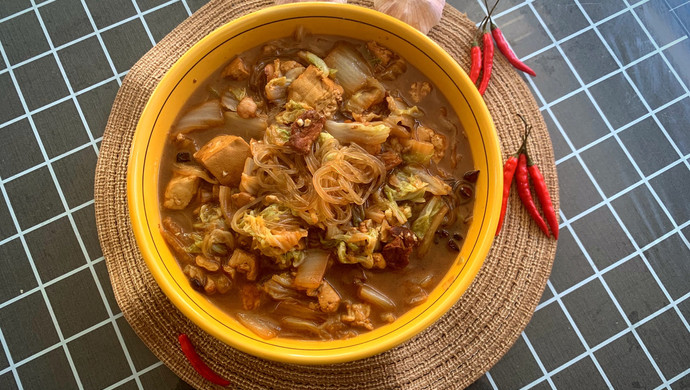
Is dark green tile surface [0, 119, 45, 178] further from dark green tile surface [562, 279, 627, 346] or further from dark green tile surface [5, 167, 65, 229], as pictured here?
dark green tile surface [562, 279, 627, 346]

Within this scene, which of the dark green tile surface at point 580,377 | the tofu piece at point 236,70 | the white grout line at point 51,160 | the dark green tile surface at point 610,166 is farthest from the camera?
the dark green tile surface at point 610,166

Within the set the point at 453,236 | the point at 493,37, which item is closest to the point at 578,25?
the point at 493,37

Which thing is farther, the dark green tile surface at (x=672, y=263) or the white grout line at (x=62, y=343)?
the dark green tile surface at (x=672, y=263)

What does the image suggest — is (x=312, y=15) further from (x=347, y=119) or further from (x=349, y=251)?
(x=349, y=251)

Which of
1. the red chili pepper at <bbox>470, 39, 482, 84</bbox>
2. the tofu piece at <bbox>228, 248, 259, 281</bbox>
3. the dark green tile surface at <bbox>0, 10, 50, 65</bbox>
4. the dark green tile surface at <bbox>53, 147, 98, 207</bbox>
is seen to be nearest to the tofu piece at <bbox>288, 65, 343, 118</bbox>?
the tofu piece at <bbox>228, 248, 259, 281</bbox>

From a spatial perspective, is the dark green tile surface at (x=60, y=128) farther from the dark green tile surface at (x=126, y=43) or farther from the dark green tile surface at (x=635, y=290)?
the dark green tile surface at (x=635, y=290)

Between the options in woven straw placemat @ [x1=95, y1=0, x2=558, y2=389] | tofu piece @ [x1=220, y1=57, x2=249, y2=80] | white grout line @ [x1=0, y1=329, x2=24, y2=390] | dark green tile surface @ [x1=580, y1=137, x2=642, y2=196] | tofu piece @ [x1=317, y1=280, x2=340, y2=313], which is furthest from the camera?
dark green tile surface @ [x1=580, y1=137, x2=642, y2=196]

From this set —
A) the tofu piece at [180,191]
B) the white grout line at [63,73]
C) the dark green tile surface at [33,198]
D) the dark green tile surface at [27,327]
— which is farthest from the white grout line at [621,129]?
the dark green tile surface at [27,327]
